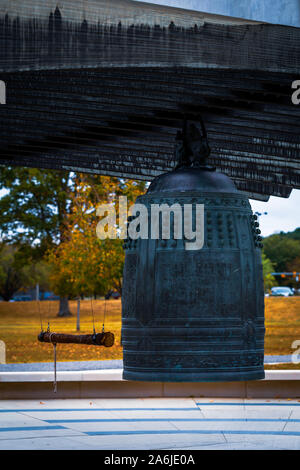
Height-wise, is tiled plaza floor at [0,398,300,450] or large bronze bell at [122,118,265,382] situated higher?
large bronze bell at [122,118,265,382]

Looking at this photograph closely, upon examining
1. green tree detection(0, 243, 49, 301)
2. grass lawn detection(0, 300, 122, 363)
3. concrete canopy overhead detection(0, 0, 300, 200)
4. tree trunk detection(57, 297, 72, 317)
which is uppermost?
green tree detection(0, 243, 49, 301)

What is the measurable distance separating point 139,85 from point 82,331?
25910 mm

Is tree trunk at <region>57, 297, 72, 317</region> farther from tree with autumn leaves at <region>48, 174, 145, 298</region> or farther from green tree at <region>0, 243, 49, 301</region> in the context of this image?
green tree at <region>0, 243, 49, 301</region>

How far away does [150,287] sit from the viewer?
157 inches

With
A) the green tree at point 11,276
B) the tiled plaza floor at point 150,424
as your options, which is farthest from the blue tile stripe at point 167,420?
the green tree at point 11,276

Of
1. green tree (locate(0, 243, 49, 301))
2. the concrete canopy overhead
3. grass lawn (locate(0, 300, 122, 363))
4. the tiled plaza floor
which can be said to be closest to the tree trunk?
grass lawn (locate(0, 300, 122, 363))

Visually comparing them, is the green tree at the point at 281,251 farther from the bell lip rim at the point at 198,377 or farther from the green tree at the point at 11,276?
the bell lip rim at the point at 198,377

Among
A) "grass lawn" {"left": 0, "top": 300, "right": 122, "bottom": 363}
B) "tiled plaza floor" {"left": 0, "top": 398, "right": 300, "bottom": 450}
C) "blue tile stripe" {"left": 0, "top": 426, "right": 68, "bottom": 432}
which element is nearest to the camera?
"tiled plaza floor" {"left": 0, "top": 398, "right": 300, "bottom": 450}

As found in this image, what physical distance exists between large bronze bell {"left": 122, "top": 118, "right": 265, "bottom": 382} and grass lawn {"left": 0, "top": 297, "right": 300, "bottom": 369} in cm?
1658

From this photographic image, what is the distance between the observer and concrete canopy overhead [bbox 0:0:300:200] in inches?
151

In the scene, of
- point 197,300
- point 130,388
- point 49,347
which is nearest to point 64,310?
point 49,347

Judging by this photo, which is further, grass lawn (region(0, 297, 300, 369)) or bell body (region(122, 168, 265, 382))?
grass lawn (region(0, 297, 300, 369))

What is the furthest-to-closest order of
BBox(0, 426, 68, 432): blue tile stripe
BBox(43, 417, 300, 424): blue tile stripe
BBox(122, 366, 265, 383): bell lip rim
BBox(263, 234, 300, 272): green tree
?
BBox(263, 234, 300, 272): green tree
BBox(43, 417, 300, 424): blue tile stripe
BBox(0, 426, 68, 432): blue tile stripe
BBox(122, 366, 265, 383): bell lip rim
